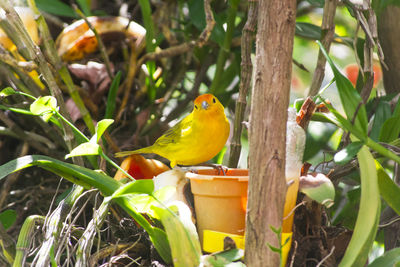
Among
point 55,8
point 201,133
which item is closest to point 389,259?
point 201,133

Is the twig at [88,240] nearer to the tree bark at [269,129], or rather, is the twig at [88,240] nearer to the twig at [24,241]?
the twig at [24,241]

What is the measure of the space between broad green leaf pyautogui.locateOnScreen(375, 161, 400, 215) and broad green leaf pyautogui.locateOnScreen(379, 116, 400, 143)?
16 cm

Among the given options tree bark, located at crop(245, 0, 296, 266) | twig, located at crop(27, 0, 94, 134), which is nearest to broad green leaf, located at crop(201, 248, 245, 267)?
tree bark, located at crop(245, 0, 296, 266)

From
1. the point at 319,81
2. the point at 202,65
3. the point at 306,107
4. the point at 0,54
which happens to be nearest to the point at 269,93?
the point at 306,107

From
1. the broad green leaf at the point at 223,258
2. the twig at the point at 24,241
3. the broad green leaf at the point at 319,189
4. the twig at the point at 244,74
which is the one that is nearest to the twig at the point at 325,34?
the twig at the point at 244,74

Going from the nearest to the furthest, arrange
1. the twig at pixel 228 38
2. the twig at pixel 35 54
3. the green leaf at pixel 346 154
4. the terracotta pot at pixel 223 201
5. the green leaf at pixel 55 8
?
the green leaf at pixel 346 154, the terracotta pot at pixel 223 201, the twig at pixel 35 54, the twig at pixel 228 38, the green leaf at pixel 55 8

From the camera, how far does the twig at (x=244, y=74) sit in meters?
0.70

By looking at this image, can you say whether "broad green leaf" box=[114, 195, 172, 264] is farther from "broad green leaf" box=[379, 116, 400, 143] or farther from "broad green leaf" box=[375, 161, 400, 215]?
"broad green leaf" box=[379, 116, 400, 143]

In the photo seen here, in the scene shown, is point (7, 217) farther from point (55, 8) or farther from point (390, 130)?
point (390, 130)

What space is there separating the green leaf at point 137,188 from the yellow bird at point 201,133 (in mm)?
158

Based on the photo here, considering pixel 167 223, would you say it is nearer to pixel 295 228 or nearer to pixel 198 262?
pixel 198 262

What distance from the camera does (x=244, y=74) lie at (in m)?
0.73

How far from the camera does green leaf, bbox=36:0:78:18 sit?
975 mm

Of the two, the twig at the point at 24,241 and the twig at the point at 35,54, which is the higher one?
A: the twig at the point at 35,54
